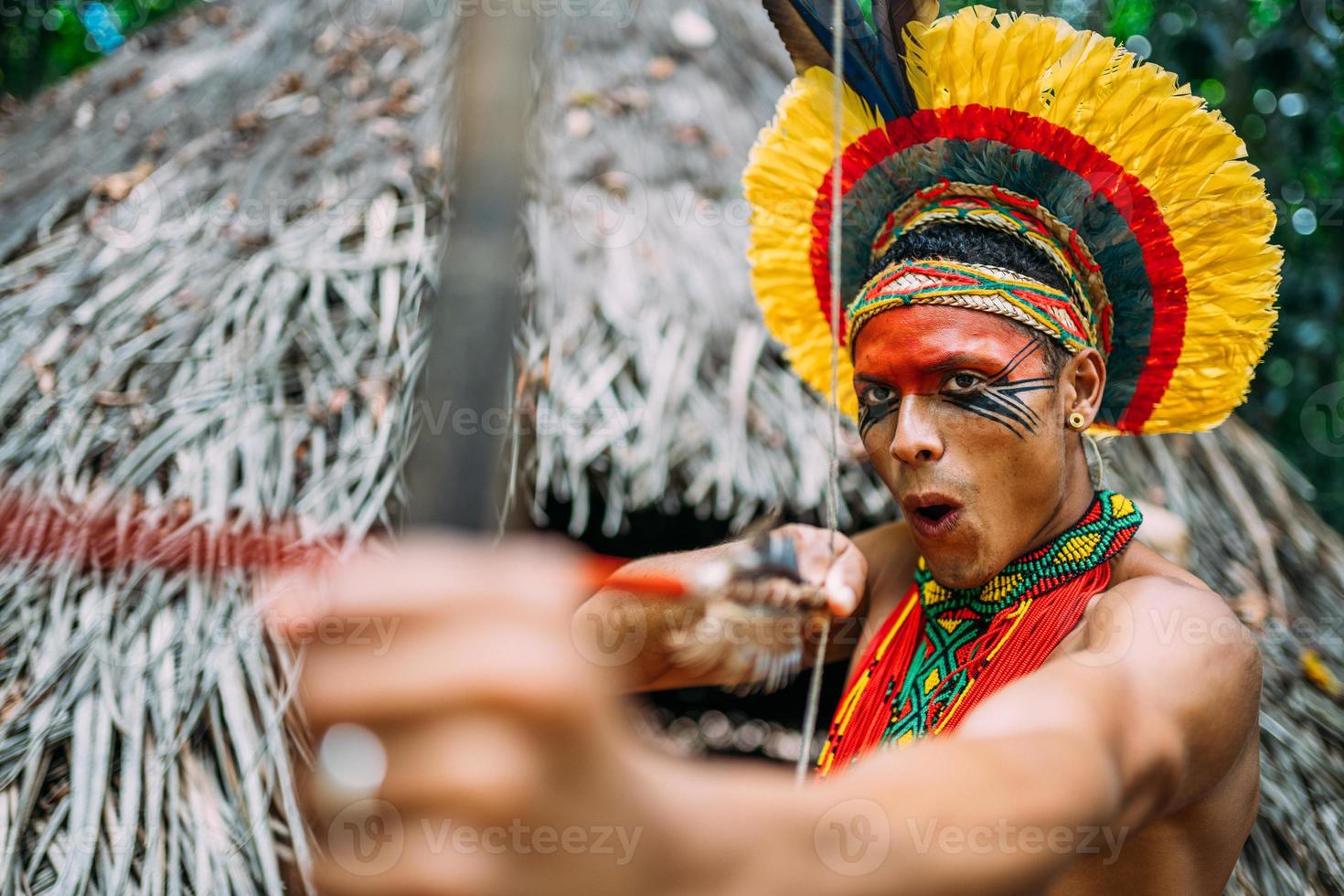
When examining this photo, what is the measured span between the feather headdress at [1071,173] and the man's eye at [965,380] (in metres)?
0.12

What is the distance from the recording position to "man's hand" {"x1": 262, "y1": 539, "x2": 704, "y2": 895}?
23.9 inches

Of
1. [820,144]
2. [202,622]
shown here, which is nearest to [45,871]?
[202,622]

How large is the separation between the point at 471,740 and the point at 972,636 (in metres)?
1.32

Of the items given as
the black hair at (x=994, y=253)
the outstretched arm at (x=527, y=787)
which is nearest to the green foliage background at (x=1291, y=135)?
the black hair at (x=994, y=253)

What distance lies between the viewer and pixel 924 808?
0.80 metres

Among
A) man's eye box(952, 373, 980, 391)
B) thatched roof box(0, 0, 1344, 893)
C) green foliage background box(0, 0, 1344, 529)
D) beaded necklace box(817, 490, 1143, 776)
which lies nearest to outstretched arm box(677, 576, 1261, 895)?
beaded necklace box(817, 490, 1143, 776)

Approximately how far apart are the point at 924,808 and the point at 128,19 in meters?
11.5

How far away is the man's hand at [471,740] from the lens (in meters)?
0.61

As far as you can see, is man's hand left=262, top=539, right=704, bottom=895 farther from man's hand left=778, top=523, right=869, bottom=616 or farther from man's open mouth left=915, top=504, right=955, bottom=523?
man's hand left=778, top=523, right=869, bottom=616

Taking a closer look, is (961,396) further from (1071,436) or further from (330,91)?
(330,91)

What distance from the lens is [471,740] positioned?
0.61m

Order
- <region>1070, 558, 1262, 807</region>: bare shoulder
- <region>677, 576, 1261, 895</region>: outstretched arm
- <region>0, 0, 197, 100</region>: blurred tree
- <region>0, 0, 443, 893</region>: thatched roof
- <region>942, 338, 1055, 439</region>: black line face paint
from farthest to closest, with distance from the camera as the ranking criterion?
<region>0, 0, 197, 100</region>: blurred tree < <region>0, 0, 443, 893</region>: thatched roof < <region>942, 338, 1055, 439</region>: black line face paint < <region>1070, 558, 1262, 807</region>: bare shoulder < <region>677, 576, 1261, 895</region>: outstretched arm

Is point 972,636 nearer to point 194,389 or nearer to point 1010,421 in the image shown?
point 1010,421

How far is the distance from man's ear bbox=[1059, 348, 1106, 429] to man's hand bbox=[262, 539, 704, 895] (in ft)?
4.15
